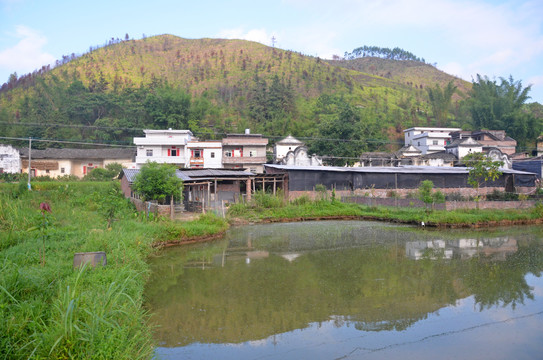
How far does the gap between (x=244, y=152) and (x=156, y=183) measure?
58.6ft

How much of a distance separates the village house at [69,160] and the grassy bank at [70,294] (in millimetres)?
24133

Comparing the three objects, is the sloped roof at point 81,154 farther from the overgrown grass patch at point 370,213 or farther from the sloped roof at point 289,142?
the overgrown grass patch at point 370,213

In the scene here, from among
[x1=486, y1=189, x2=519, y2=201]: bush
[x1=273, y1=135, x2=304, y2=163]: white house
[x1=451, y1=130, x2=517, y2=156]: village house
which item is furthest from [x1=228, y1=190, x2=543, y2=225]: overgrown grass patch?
[x1=451, y1=130, x2=517, y2=156]: village house

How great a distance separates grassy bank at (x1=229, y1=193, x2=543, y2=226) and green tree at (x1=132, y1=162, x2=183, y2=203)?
11.6 feet

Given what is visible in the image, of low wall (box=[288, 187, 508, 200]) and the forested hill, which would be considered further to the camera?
the forested hill

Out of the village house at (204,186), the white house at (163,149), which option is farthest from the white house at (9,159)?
the village house at (204,186)

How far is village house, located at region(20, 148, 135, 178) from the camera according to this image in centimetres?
3316

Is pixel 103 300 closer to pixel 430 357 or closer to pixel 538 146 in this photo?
pixel 430 357

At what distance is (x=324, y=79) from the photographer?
66.1m

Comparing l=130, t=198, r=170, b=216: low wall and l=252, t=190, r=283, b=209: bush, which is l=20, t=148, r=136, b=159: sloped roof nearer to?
l=252, t=190, r=283, b=209: bush

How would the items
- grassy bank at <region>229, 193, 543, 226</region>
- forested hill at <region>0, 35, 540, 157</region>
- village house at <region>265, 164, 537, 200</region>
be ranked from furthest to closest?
forested hill at <region>0, 35, 540, 157</region> → village house at <region>265, 164, 537, 200</region> → grassy bank at <region>229, 193, 543, 226</region>

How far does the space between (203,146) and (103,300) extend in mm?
28465

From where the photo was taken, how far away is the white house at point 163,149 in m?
32.9

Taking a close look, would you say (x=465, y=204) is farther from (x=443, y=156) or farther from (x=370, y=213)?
(x=443, y=156)
